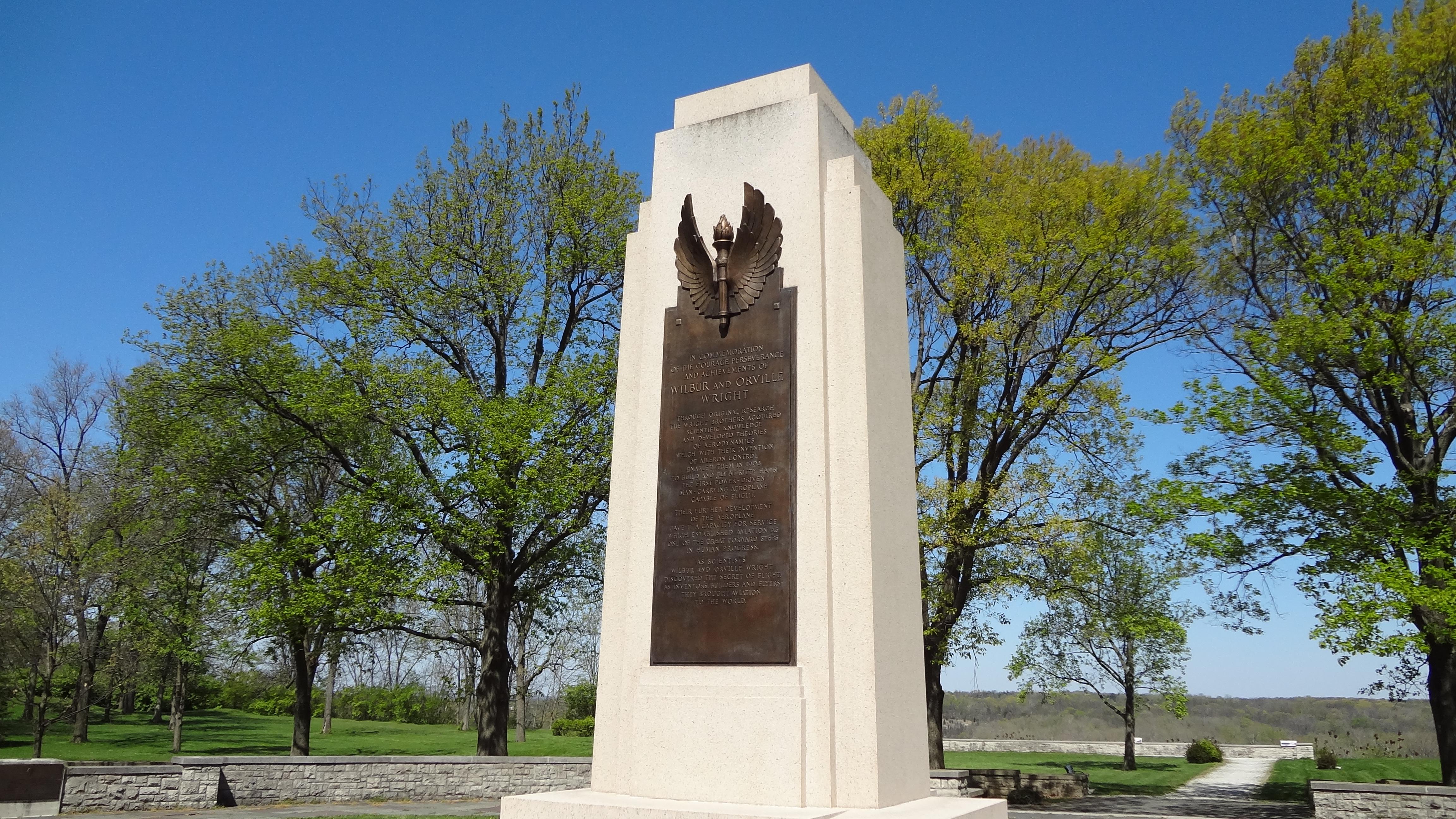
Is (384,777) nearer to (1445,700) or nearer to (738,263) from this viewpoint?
(738,263)

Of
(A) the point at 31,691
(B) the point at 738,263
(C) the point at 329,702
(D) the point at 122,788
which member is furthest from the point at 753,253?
(C) the point at 329,702

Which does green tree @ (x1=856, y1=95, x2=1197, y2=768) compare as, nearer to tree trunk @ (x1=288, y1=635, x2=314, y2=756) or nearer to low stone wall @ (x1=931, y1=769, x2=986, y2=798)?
low stone wall @ (x1=931, y1=769, x2=986, y2=798)

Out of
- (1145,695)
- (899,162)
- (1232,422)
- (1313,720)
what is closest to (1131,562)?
(1145,695)

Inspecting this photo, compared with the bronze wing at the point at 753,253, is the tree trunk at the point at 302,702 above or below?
below

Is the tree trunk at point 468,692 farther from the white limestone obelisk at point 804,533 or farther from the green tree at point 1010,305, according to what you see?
the white limestone obelisk at point 804,533

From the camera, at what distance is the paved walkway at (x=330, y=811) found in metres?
14.6

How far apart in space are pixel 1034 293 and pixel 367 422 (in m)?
16.0

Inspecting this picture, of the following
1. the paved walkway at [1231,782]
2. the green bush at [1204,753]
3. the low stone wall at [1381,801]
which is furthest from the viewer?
the green bush at [1204,753]

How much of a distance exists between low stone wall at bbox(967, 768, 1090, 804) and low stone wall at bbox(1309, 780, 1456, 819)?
5701 mm

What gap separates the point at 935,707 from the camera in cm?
2169

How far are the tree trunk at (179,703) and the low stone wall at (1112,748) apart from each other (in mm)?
30051

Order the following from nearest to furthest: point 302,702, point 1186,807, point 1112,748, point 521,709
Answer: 1. point 1186,807
2. point 302,702
3. point 521,709
4. point 1112,748

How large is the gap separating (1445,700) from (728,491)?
1823 centimetres

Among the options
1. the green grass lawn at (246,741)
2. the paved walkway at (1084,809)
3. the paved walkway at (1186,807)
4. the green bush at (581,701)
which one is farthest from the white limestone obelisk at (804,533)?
the green bush at (581,701)
